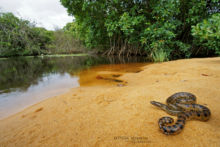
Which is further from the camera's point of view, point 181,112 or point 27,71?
point 27,71

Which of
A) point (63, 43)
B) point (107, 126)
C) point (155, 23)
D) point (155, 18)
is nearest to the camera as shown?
point (107, 126)

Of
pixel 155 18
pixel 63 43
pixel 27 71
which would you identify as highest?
pixel 63 43

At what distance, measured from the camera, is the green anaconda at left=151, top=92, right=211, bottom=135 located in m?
1.16

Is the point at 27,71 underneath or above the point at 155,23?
underneath

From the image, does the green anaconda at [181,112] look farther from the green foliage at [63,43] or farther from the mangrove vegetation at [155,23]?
the green foliage at [63,43]

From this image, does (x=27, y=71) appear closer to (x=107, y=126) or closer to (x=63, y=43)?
(x=107, y=126)

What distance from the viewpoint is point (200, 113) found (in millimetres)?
1332

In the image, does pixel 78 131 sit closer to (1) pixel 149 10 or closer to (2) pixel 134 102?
(2) pixel 134 102

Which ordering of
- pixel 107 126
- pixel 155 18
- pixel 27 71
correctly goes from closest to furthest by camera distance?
1. pixel 107 126
2. pixel 27 71
3. pixel 155 18

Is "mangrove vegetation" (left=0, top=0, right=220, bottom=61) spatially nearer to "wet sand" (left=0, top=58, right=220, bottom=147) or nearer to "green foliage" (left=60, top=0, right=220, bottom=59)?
"green foliage" (left=60, top=0, right=220, bottom=59)

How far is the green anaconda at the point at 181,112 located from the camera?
1.16m

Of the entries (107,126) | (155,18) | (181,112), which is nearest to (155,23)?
(155,18)

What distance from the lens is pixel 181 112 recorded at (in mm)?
1391

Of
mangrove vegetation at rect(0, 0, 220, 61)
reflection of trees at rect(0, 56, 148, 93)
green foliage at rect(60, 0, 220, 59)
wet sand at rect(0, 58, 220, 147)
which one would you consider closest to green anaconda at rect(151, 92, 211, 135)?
wet sand at rect(0, 58, 220, 147)
